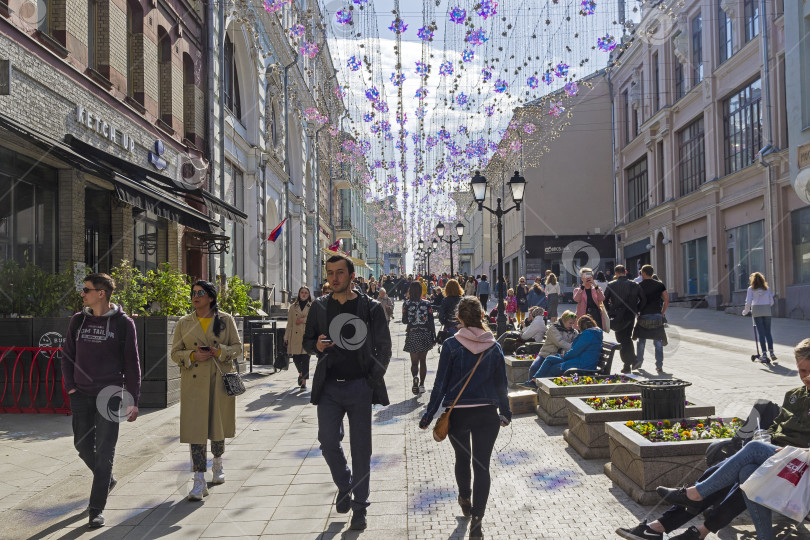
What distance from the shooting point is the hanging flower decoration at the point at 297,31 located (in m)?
24.5

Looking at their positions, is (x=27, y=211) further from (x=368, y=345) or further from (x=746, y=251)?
(x=746, y=251)

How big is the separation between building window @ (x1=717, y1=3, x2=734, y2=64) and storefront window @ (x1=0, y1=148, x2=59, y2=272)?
75.4ft

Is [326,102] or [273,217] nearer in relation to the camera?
→ [273,217]

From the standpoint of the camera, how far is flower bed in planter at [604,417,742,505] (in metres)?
4.91

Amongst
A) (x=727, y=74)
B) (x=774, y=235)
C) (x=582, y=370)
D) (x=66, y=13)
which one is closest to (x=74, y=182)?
(x=66, y=13)

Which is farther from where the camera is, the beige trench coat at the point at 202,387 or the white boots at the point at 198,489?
the beige trench coat at the point at 202,387

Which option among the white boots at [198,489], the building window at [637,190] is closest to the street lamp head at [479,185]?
the white boots at [198,489]

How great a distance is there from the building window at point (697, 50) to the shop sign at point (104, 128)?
22597 millimetres

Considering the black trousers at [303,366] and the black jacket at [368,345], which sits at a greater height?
the black jacket at [368,345]

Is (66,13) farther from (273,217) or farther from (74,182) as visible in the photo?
(273,217)

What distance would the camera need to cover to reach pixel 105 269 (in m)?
14.0

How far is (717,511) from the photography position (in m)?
4.02

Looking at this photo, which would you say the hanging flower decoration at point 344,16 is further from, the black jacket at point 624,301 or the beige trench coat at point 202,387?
the beige trench coat at point 202,387

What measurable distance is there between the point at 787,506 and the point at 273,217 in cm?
2599
